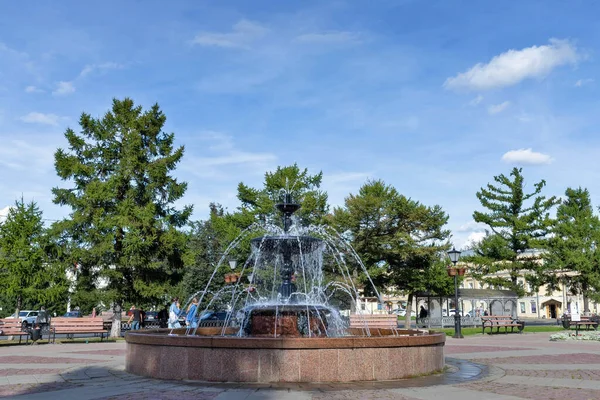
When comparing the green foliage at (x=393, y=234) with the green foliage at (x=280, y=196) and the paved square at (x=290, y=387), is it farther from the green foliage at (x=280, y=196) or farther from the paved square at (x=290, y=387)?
the paved square at (x=290, y=387)

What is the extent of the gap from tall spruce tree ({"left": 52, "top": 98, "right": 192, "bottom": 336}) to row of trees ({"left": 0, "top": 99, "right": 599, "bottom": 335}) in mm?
60

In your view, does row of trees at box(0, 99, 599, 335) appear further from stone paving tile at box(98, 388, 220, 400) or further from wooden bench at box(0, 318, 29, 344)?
stone paving tile at box(98, 388, 220, 400)

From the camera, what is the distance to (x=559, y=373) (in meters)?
10.5

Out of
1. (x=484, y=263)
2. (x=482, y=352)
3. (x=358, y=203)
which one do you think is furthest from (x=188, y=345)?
(x=484, y=263)

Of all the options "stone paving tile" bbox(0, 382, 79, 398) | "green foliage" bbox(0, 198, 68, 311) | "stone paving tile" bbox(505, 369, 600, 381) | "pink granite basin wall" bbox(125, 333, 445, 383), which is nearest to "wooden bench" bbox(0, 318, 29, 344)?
"green foliage" bbox(0, 198, 68, 311)

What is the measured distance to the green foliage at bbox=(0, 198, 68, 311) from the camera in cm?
2244

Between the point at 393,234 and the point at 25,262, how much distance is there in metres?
26.7

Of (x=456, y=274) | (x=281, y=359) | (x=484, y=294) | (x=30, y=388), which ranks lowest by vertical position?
(x=30, y=388)

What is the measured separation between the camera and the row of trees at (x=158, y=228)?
26.2m

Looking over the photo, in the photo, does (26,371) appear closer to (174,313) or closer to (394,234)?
(174,313)

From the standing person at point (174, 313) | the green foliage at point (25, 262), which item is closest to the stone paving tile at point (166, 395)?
the standing person at point (174, 313)

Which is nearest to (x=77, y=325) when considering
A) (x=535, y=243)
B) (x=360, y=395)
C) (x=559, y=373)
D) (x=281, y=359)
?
(x=281, y=359)

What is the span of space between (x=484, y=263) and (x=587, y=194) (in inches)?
552

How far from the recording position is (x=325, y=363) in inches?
348
